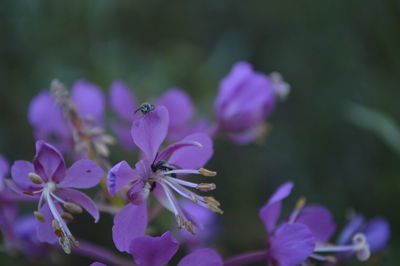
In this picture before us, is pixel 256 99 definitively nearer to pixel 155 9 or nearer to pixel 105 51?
pixel 105 51

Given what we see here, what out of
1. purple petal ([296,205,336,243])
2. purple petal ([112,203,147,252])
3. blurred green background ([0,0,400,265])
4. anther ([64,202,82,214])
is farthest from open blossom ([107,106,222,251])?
blurred green background ([0,0,400,265])

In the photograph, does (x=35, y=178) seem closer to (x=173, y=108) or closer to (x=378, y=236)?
(x=173, y=108)

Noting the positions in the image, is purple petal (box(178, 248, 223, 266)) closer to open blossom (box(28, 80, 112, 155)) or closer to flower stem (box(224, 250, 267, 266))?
flower stem (box(224, 250, 267, 266))

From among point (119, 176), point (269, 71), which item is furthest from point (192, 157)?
point (269, 71)

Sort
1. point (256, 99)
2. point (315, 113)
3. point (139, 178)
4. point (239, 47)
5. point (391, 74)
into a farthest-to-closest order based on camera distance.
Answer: point (239, 47) < point (315, 113) < point (391, 74) < point (256, 99) < point (139, 178)

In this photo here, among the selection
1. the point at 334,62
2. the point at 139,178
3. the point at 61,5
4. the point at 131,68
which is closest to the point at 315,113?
the point at 334,62

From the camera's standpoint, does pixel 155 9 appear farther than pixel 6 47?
Yes
